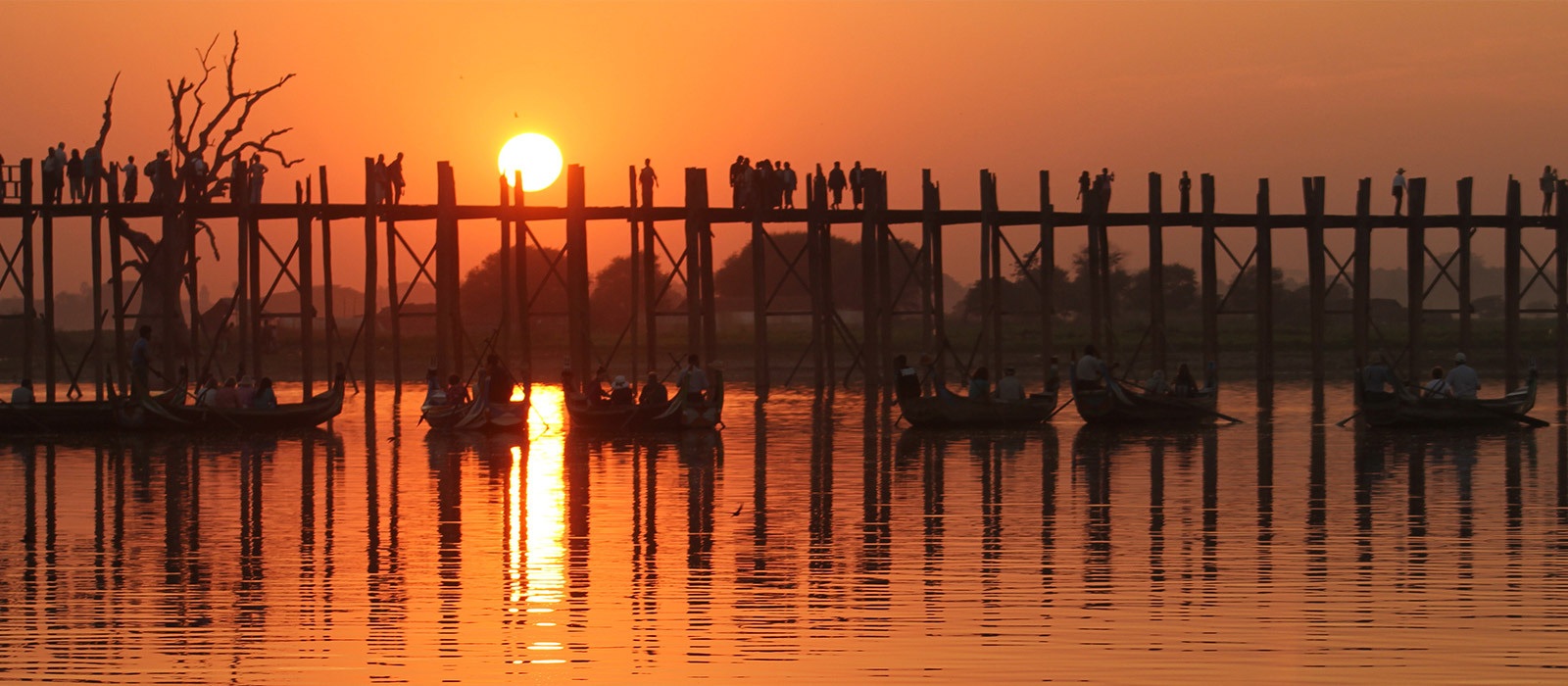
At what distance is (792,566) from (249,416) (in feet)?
54.8

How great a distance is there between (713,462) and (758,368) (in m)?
15.6

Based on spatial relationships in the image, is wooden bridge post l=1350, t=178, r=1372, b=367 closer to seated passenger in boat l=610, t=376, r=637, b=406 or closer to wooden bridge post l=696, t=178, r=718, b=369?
wooden bridge post l=696, t=178, r=718, b=369

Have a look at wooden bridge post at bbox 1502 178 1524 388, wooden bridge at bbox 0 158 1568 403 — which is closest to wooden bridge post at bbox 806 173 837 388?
wooden bridge at bbox 0 158 1568 403

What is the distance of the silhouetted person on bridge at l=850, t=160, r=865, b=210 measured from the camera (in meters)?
38.1

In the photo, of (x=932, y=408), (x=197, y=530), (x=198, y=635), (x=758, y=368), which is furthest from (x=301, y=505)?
(x=758, y=368)

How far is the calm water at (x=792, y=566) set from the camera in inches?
437

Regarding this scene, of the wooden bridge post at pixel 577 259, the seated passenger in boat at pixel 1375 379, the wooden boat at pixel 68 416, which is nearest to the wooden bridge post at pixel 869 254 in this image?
the wooden bridge post at pixel 577 259

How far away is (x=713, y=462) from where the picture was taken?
2367 centimetres

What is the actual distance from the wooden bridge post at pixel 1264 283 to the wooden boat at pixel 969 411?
11.3 m

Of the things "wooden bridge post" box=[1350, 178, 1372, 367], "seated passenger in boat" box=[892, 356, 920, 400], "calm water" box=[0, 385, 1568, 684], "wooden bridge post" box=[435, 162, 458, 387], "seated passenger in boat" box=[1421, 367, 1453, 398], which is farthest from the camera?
"wooden bridge post" box=[1350, 178, 1372, 367]

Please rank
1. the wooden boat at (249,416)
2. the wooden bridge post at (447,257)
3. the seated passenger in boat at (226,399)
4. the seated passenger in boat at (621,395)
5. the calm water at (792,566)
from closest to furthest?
the calm water at (792,566) < the seated passenger in boat at (621,395) < the wooden boat at (249,416) < the seated passenger in boat at (226,399) < the wooden bridge post at (447,257)

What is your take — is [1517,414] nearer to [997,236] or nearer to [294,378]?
[997,236]

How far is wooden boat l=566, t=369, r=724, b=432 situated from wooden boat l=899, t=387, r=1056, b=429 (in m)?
2.96

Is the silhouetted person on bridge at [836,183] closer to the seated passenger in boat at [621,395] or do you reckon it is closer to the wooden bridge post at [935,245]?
the wooden bridge post at [935,245]
